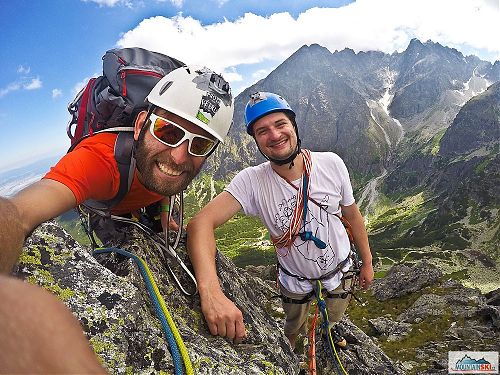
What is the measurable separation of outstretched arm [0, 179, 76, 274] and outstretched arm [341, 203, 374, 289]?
605 cm

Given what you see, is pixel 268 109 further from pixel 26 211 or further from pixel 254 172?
pixel 26 211

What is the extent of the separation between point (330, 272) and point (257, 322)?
2.78 metres

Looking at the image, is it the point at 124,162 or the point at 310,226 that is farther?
the point at 310,226

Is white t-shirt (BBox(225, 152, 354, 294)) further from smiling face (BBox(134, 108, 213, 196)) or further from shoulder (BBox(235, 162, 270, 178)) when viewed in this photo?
smiling face (BBox(134, 108, 213, 196))

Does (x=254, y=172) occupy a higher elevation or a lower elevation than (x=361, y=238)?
higher

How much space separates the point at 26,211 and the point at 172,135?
2.26m

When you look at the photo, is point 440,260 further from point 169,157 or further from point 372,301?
point 169,157

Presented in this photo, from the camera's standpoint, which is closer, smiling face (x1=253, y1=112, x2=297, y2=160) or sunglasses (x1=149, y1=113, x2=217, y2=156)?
sunglasses (x1=149, y1=113, x2=217, y2=156)

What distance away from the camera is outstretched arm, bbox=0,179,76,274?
2.80 meters

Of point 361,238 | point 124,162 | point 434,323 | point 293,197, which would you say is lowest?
point 434,323

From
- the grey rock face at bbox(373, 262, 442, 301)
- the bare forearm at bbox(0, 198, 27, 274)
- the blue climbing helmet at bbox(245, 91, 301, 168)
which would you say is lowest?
the grey rock face at bbox(373, 262, 442, 301)

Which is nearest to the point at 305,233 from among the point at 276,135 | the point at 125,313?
the point at 276,135

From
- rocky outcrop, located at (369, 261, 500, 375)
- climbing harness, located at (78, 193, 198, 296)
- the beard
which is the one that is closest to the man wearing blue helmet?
climbing harness, located at (78, 193, 198, 296)

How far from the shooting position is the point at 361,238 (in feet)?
28.3
